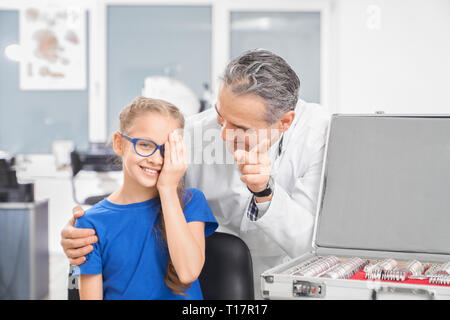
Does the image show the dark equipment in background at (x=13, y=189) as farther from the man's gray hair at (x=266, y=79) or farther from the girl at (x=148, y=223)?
the man's gray hair at (x=266, y=79)

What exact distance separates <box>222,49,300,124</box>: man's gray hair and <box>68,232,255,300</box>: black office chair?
11.7 inches

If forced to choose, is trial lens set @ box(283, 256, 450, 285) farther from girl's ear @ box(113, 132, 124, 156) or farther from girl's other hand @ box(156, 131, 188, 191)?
girl's ear @ box(113, 132, 124, 156)

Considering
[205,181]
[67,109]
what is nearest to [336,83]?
[67,109]

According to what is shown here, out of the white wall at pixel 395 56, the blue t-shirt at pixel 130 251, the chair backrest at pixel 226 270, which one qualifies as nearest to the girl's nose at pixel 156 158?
the blue t-shirt at pixel 130 251

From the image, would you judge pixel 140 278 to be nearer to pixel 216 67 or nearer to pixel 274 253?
pixel 274 253

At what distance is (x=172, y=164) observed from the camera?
35.4 inches

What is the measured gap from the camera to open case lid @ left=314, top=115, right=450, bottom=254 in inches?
38.1

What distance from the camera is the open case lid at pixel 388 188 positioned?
3.18 ft

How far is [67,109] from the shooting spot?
3.71m

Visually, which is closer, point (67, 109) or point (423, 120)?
point (423, 120)

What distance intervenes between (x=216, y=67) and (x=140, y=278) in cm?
283

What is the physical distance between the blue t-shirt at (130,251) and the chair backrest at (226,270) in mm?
52

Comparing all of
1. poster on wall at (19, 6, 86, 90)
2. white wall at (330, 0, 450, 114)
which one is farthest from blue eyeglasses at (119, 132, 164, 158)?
poster on wall at (19, 6, 86, 90)
